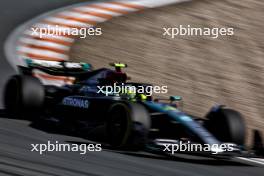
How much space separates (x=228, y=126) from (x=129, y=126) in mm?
1480

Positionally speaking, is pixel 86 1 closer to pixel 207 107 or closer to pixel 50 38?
pixel 50 38

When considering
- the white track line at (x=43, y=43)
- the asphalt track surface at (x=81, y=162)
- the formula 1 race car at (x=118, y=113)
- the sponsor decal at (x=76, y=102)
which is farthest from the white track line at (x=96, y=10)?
the asphalt track surface at (x=81, y=162)

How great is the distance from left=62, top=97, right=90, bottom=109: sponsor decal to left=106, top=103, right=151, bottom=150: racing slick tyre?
839 mm

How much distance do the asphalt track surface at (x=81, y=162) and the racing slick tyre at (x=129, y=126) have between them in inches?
7.7

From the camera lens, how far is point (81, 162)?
8.63 metres

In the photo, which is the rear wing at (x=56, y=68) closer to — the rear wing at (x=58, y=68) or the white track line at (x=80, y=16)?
the rear wing at (x=58, y=68)

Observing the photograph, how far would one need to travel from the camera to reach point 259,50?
17.0m

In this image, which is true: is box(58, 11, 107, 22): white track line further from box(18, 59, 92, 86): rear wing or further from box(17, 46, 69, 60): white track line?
box(18, 59, 92, 86): rear wing

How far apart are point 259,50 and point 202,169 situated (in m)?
8.36

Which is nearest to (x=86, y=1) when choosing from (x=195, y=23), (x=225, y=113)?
(x=195, y=23)

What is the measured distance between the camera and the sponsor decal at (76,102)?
10988 mm

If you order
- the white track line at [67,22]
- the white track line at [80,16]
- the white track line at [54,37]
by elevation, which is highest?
the white track line at [80,16]

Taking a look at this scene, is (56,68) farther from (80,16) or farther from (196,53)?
(80,16)

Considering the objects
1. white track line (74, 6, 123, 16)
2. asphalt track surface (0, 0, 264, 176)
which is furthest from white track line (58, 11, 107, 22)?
asphalt track surface (0, 0, 264, 176)
